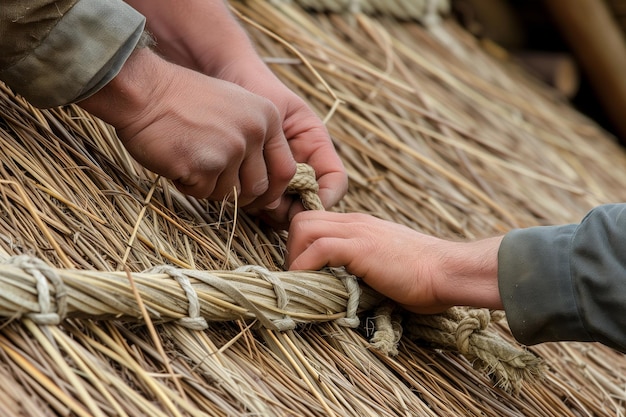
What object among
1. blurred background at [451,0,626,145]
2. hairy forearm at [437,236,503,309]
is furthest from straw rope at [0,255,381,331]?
blurred background at [451,0,626,145]

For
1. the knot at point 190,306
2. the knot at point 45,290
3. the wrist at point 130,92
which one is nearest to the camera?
the knot at point 45,290

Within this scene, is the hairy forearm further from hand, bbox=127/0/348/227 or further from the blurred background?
the blurred background

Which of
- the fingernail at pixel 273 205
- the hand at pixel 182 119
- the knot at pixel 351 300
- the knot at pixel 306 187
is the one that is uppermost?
the hand at pixel 182 119

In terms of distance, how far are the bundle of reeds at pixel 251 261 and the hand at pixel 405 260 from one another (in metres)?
0.04

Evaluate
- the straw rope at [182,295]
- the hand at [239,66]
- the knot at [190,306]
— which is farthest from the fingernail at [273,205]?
the knot at [190,306]

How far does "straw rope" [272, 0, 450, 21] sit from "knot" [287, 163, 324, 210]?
749 mm

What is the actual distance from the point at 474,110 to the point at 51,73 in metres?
1.26

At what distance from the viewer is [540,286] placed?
3.17ft

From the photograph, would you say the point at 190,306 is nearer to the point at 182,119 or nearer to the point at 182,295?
the point at 182,295

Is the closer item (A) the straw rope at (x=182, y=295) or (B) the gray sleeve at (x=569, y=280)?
(A) the straw rope at (x=182, y=295)

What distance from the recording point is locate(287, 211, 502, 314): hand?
3.29ft

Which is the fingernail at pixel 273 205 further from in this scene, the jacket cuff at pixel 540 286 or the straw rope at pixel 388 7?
the straw rope at pixel 388 7

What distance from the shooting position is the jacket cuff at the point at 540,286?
96cm

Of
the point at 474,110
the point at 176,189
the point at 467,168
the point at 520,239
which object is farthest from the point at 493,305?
the point at 474,110
